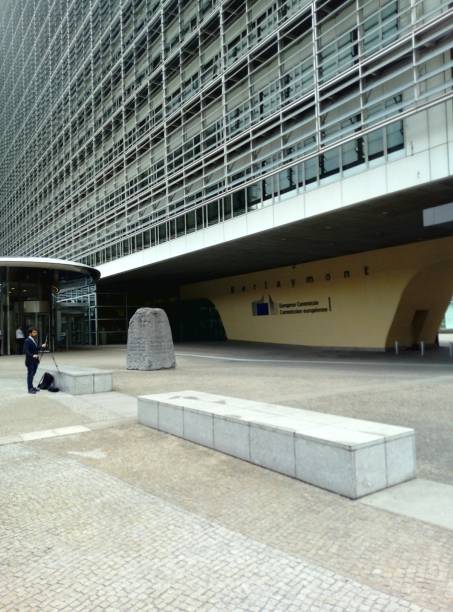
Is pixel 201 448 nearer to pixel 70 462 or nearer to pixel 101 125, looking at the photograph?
pixel 70 462

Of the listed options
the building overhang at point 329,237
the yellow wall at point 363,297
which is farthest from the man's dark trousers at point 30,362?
the yellow wall at point 363,297

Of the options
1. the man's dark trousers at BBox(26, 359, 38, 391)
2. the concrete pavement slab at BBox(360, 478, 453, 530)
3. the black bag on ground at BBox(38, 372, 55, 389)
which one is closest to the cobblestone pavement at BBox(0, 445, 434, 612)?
the concrete pavement slab at BBox(360, 478, 453, 530)

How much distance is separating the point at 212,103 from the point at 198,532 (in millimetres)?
25462

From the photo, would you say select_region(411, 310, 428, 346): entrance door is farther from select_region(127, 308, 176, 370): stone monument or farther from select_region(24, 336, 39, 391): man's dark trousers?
select_region(24, 336, 39, 391): man's dark trousers

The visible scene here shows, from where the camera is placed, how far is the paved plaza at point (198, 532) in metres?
3.13

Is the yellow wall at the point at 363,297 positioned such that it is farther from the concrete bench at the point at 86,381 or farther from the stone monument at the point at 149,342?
the concrete bench at the point at 86,381

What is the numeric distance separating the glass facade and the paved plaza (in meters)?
12.9

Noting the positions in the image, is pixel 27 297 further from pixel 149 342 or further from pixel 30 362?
pixel 30 362

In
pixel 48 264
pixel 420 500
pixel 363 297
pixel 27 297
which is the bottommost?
pixel 420 500

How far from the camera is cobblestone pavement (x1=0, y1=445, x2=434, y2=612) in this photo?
3055 millimetres

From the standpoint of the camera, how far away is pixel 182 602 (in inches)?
120

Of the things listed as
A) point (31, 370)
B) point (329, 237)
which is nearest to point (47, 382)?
point (31, 370)

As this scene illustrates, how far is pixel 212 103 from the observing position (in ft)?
86.6

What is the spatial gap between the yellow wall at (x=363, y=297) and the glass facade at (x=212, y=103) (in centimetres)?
756
